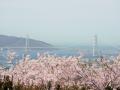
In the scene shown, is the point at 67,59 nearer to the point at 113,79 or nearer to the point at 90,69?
the point at 90,69

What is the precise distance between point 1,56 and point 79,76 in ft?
18.8

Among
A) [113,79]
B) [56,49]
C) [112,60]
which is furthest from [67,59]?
[56,49]

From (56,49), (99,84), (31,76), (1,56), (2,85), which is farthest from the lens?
(56,49)

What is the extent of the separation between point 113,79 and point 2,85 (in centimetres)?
288

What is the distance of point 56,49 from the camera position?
18609 mm

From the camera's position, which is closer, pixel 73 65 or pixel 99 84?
pixel 99 84

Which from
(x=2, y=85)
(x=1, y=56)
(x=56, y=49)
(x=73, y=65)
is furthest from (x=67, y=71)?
(x=56, y=49)

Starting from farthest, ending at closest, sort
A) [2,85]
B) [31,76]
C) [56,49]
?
[56,49]
[31,76]
[2,85]

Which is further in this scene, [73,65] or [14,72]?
[14,72]

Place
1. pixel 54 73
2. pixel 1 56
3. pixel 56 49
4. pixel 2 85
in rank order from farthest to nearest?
1. pixel 56 49
2. pixel 1 56
3. pixel 54 73
4. pixel 2 85

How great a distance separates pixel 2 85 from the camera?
29.8 ft

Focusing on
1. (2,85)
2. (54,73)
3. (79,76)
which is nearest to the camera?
(2,85)

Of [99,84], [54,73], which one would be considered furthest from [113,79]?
[54,73]

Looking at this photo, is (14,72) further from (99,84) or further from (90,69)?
(99,84)
